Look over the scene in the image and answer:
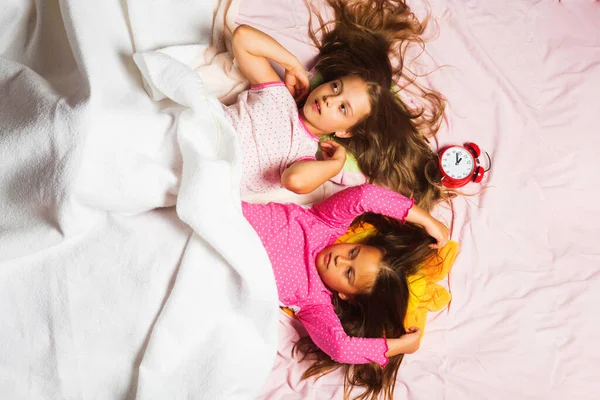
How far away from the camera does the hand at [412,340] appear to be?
134cm

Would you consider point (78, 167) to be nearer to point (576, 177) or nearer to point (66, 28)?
point (66, 28)

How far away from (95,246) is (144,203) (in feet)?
0.38

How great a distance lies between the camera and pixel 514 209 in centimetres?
152

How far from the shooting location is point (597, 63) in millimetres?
1716

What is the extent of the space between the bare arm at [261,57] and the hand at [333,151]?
165 millimetres

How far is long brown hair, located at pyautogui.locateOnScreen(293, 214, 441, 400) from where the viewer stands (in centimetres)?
134

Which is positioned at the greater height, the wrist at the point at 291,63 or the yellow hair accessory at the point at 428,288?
the wrist at the point at 291,63

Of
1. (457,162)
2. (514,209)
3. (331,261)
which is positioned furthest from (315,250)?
(514,209)

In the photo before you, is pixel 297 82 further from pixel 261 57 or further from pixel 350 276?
A: pixel 350 276

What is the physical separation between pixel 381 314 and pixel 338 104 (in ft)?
1.57

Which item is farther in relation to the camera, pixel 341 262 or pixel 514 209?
pixel 514 209

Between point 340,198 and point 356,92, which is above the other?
point 356,92

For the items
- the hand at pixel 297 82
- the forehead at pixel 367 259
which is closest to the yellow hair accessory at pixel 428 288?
the forehead at pixel 367 259

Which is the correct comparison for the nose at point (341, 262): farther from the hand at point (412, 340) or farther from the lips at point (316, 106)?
the lips at point (316, 106)
